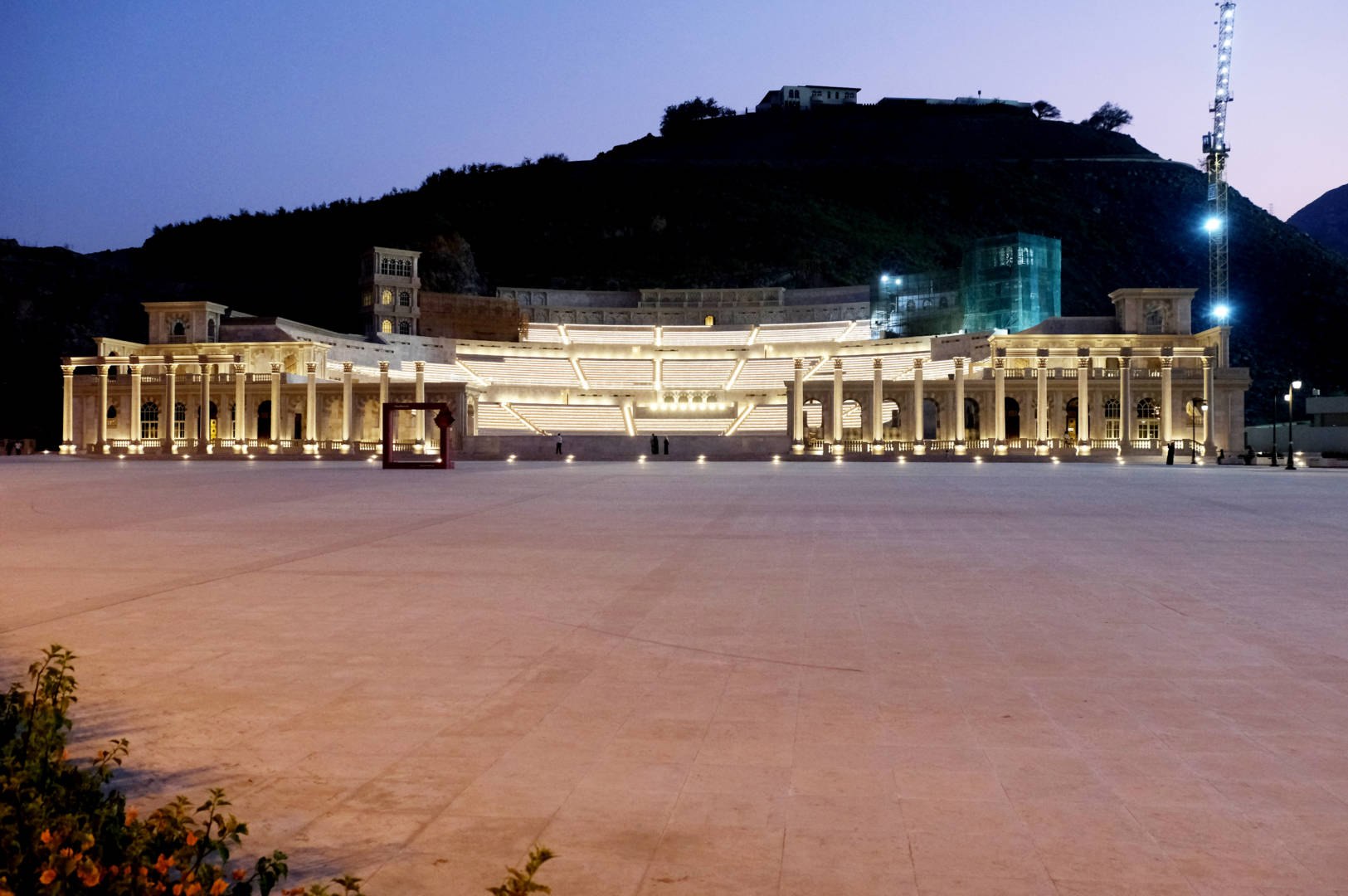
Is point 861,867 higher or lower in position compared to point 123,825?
lower

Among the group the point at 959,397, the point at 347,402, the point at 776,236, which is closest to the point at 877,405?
the point at 959,397

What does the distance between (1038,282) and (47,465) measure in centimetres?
6403

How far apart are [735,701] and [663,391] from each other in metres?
67.7

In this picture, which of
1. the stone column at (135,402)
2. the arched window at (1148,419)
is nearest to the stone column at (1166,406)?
the arched window at (1148,419)

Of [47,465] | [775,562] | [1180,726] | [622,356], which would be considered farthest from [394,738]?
[622,356]

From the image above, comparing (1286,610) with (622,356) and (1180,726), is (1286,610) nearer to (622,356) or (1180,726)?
(1180,726)

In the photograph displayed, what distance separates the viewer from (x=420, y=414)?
214 ft

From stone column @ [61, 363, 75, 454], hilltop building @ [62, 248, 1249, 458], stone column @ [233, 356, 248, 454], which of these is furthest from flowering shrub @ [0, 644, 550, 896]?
stone column @ [61, 363, 75, 454]

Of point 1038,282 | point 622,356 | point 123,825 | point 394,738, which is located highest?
point 1038,282

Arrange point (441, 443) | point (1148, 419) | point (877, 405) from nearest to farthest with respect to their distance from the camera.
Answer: point (441, 443) → point (877, 405) → point (1148, 419)

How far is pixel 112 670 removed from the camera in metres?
7.46

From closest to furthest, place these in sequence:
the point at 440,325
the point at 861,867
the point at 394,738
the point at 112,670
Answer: the point at 861,867 → the point at 394,738 → the point at 112,670 → the point at 440,325

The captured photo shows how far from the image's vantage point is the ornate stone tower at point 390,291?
80000mm

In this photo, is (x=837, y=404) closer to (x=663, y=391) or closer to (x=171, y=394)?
(x=663, y=391)
